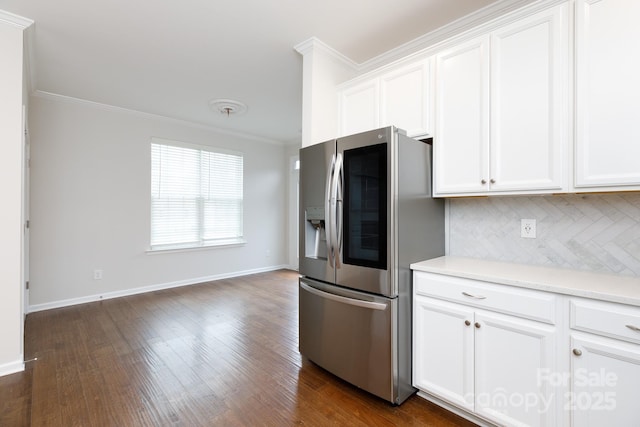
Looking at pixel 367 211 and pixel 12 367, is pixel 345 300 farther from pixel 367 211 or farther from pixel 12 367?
pixel 12 367

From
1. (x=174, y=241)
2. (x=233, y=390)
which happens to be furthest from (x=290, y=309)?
(x=174, y=241)

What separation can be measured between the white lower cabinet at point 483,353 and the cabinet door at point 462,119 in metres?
0.67

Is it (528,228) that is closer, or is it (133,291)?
(528,228)

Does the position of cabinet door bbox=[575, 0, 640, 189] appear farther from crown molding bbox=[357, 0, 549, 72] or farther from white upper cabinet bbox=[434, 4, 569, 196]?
crown molding bbox=[357, 0, 549, 72]

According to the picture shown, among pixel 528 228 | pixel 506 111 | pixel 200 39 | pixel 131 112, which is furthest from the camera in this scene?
pixel 131 112

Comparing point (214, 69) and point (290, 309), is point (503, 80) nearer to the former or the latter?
point (214, 69)

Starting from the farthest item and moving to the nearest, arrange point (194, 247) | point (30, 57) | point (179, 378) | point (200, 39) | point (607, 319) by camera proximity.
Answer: point (194, 247) → point (30, 57) → point (200, 39) → point (179, 378) → point (607, 319)

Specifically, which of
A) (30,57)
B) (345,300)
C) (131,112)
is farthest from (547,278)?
(131,112)

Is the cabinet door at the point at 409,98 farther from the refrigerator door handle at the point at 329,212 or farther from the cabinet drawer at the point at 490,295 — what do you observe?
the cabinet drawer at the point at 490,295

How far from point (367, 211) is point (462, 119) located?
2.78 ft

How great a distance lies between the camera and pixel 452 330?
5.63ft

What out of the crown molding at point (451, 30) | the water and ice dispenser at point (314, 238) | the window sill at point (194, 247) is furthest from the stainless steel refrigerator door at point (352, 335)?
the window sill at point (194, 247)

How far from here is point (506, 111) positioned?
1.72m

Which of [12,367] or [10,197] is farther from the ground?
[10,197]
